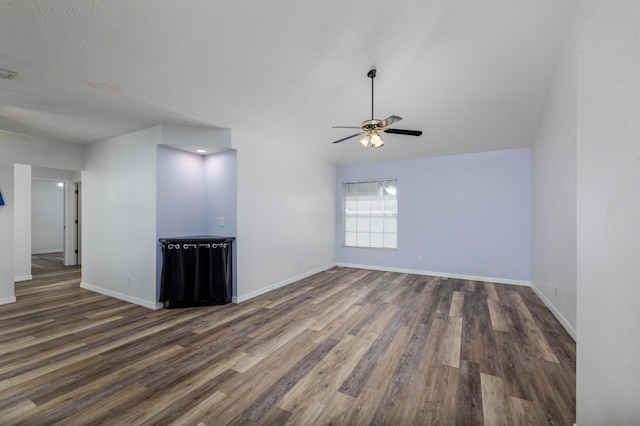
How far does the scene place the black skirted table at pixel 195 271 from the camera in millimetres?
3691

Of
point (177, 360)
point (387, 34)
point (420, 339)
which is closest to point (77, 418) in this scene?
point (177, 360)

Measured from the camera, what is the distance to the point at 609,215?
85cm

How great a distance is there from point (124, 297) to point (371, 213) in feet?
16.5

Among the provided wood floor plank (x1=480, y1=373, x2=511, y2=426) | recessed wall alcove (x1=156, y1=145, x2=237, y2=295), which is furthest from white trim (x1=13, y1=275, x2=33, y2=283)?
wood floor plank (x1=480, y1=373, x2=511, y2=426)

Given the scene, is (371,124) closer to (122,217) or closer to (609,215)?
(609,215)

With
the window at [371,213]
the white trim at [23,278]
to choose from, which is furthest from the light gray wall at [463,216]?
the white trim at [23,278]

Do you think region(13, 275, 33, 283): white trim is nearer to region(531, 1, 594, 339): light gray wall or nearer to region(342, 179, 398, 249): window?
region(342, 179, 398, 249): window

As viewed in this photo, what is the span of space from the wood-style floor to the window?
7.86 ft

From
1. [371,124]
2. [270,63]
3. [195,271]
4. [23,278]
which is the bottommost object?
[23,278]

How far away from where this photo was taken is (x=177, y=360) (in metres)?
2.39

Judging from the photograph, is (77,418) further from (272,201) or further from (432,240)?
(432,240)

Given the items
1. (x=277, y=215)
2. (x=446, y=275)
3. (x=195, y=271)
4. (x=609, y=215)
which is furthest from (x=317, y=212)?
(x=609, y=215)

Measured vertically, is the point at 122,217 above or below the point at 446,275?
above

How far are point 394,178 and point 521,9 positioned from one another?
3.66 meters
